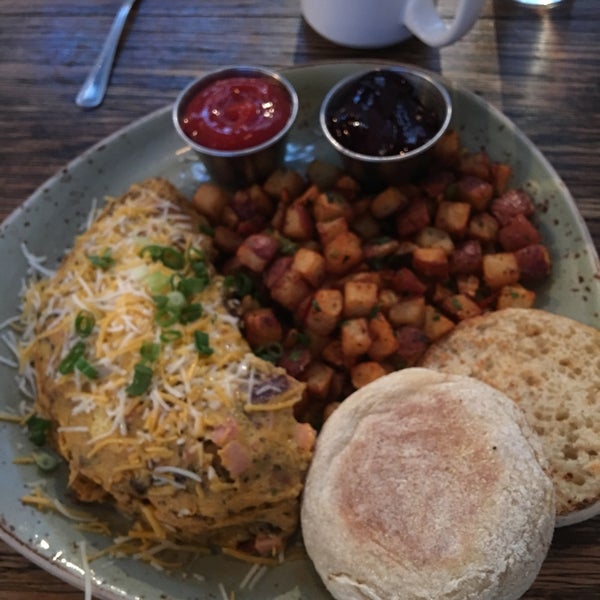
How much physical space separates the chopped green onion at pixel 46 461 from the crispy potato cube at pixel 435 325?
1367mm

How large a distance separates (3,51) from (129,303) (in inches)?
94.3

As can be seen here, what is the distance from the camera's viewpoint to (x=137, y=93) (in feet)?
11.5

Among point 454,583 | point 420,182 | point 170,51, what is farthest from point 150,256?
point 170,51

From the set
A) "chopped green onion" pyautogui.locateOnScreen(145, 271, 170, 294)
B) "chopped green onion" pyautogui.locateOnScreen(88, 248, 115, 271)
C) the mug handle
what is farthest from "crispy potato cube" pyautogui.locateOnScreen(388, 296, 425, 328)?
the mug handle

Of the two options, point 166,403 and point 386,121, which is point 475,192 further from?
point 166,403

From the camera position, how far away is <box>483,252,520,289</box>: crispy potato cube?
8.13ft

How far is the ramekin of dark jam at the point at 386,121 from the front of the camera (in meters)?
2.59

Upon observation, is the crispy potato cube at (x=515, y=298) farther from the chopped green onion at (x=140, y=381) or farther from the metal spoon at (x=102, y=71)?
the metal spoon at (x=102, y=71)

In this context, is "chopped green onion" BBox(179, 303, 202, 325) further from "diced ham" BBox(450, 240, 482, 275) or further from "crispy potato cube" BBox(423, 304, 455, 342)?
"diced ham" BBox(450, 240, 482, 275)

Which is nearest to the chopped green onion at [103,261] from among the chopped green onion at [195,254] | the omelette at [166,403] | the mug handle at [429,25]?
the omelette at [166,403]

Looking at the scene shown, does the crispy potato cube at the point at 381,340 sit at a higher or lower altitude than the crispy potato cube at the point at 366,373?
higher

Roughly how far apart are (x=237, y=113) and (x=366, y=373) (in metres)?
1.20

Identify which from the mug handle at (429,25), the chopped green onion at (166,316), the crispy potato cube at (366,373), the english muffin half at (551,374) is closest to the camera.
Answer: the english muffin half at (551,374)

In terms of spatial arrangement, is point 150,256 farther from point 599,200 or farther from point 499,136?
point 599,200
